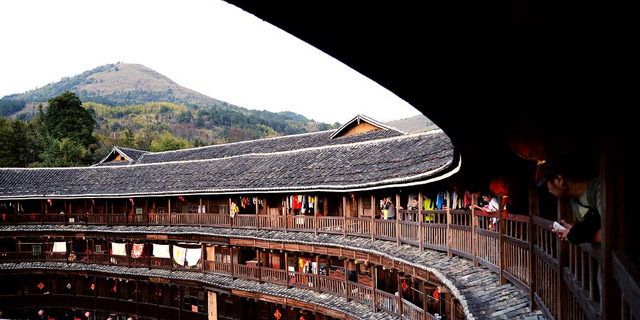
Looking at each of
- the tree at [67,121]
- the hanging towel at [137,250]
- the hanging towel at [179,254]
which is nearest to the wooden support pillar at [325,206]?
the hanging towel at [179,254]

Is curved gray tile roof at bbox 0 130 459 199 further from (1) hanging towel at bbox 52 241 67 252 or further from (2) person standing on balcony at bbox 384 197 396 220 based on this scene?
(1) hanging towel at bbox 52 241 67 252

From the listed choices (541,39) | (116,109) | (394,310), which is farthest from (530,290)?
(116,109)

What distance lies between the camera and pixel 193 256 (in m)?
27.2

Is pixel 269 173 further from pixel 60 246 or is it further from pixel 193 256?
pixel 60 246

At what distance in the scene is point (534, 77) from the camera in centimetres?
345

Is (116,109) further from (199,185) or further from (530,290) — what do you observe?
(530,290)

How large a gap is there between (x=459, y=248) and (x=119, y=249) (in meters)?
24.1

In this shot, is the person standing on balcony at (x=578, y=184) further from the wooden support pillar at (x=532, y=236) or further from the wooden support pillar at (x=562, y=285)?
the wooden support pillar at (x=532, y=236)

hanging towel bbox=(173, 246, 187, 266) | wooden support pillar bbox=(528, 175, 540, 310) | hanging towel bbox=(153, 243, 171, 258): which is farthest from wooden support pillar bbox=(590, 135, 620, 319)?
hanging towel bbox=(153, 243, 171, 258)

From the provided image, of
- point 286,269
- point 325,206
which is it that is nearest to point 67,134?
point 286,269

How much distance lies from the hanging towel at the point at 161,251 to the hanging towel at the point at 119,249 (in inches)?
101

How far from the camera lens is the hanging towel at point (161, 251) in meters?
28.6

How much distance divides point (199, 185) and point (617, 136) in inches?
1011

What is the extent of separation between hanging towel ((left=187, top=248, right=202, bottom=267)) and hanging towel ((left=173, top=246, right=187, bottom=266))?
375 millimetres
